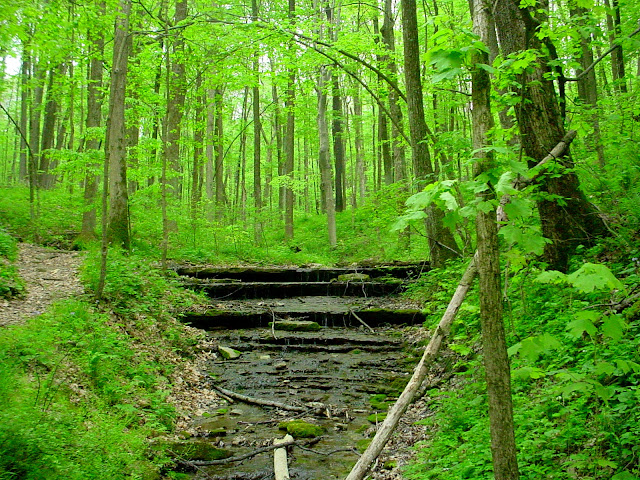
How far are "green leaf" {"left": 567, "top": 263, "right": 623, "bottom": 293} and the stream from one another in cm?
329

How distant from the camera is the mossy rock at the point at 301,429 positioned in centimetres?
500

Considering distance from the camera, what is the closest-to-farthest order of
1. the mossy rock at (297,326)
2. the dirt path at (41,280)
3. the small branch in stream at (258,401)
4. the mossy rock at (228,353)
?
the small branch in stream at (258,401) < the dirt path at (41,280) < the mossy rock at (228,353) < the mossy rock at (297,326)

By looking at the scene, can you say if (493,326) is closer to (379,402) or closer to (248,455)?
(248,455)

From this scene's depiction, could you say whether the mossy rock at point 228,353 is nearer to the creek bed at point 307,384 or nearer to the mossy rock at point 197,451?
the creek bed at point 307,384

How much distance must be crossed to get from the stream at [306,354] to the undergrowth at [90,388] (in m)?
0.76

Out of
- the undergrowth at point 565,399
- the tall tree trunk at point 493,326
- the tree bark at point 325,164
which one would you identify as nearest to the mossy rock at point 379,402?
the undergrowth at point 565,399

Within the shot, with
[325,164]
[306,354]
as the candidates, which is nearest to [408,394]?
[306,354]

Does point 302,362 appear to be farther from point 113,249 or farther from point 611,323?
point 611,323

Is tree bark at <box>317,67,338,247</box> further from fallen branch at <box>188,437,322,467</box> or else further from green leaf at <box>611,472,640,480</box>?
green leaf at <box>611,472,640,480</box>

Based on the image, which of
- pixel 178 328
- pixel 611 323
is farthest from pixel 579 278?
pixel 178 328

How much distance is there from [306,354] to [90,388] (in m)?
4.04

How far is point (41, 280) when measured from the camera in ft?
25.2

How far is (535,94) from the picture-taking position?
541 cm

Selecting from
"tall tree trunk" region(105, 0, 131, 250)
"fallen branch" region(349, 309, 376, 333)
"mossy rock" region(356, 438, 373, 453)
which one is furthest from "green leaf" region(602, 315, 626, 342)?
"tall tree trunk" region(105, 0, 131, 250)
